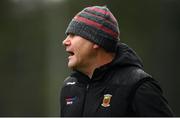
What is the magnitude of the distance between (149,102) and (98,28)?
50 cm

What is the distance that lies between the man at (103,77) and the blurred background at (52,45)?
13.4ft

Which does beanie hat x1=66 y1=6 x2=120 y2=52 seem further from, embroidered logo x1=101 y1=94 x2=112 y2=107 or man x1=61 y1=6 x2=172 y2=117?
embroidered logo x1=101 y1=94 x2=112 y2=107

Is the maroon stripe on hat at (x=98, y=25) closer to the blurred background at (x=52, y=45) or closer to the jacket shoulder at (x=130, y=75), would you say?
the jacket shoulder at (x=130, y=75)

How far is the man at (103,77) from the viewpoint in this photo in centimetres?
297

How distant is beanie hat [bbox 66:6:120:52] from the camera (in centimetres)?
317

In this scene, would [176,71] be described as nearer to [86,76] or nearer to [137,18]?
[137,18]

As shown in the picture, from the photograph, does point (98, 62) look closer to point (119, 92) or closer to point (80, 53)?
point (80, 53)

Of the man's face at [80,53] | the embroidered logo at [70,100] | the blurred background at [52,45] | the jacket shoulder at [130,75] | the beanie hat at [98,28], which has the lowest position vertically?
the blurred background at [52,45]

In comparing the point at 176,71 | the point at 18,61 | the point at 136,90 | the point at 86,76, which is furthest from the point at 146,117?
the point at 18,61

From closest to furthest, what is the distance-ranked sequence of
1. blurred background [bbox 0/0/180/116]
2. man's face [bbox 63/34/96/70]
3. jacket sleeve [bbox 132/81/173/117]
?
jacket sleeve [bbox 132/81/173/117] → man's face [bbox 63/34/96/70] → blurred background [bbox 0/0/180/116]

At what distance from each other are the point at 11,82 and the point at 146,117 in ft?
16.1

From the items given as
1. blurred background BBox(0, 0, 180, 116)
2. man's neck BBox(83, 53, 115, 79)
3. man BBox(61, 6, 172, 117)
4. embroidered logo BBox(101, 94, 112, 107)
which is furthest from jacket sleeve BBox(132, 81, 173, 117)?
blurred background BBox(0, 0, 180, 116)

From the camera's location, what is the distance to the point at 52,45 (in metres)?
7.55

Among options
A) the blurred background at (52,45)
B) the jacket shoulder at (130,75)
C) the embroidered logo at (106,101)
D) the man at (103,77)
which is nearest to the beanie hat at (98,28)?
the man at (103,77)
